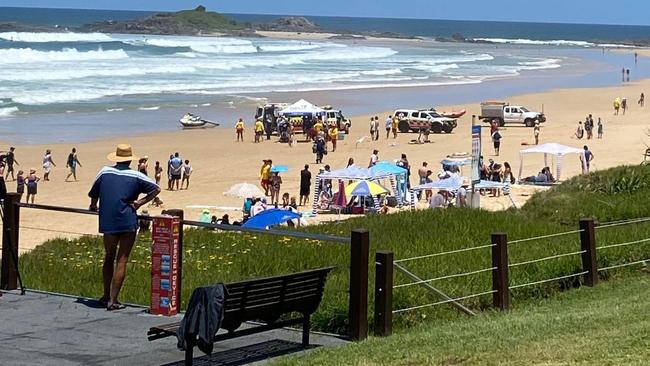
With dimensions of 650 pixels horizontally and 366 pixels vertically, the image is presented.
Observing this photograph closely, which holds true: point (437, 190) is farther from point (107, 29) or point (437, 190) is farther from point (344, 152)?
point (107, 29)

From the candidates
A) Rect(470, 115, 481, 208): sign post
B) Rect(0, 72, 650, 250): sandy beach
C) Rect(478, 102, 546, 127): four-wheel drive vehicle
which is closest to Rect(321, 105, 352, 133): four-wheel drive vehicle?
Rect(0, 72, 650, 250): sandy beach

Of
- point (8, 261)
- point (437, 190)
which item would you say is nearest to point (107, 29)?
point (437, 190)

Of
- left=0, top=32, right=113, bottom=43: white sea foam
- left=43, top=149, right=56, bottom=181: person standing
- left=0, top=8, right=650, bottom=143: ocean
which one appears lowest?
left=43, top=149, right=56, bottom=181: person standing

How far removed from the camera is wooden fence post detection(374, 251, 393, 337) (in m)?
8.74

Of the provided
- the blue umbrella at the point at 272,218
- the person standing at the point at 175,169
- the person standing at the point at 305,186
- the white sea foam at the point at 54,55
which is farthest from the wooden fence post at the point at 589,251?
the white sea foam at the point at 54,55

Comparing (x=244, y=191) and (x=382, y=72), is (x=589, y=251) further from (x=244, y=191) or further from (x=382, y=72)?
(x=382, y=72)

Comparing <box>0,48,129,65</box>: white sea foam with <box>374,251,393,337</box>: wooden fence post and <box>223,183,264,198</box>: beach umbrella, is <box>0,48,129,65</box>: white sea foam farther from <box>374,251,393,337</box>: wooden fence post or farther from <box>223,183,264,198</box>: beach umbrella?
<box>374,251,393,337</box>: wooden fence post

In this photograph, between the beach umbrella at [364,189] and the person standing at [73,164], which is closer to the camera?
the beach umbrella at [364,189]

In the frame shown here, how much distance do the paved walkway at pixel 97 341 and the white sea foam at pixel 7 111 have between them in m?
40.5

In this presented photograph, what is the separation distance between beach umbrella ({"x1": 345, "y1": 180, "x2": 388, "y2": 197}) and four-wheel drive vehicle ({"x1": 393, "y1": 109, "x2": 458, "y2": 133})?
20.0m

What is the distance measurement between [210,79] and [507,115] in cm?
3018

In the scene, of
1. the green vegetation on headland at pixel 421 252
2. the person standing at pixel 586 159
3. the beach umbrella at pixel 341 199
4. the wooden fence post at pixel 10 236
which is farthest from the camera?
the person standing at pixel 586 159

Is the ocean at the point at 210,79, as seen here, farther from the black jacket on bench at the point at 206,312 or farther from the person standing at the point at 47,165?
the black jacket on bench at the point at 206,312

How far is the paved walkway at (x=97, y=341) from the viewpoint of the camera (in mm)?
8070
